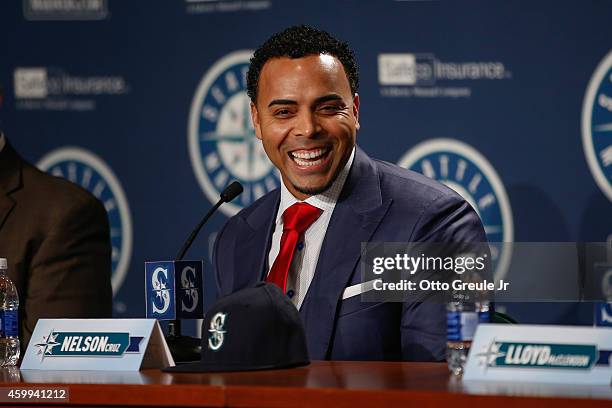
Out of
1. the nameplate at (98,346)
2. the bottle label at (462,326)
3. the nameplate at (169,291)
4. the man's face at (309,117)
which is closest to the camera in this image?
the bottle label at (462,326)

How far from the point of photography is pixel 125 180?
438 cm

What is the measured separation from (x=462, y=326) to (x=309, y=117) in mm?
1029

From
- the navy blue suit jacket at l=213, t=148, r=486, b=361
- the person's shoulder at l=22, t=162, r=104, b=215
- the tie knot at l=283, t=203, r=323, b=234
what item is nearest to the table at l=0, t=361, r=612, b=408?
the navy blue suit jacket at l=213, t=148, r=486, b=361

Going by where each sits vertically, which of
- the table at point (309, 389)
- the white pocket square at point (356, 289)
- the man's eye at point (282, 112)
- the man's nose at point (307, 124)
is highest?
the man's eye at point (282, 112)

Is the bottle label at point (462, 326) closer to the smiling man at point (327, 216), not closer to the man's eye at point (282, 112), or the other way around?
the smiling man at point (327, 216)

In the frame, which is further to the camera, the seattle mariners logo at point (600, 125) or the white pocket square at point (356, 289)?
the seattle mariners logo at point (600, 125)

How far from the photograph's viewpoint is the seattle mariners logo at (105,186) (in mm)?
4359

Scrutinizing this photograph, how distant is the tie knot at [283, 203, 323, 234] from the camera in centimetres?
282

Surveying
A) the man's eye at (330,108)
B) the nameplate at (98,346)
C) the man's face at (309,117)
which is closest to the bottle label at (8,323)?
the nameplate at (98,346)

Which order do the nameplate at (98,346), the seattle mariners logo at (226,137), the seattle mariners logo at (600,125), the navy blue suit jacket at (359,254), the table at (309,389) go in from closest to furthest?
1. the table at (309,389)
2. the nameplate at (98,346)
3. the navy blue suit jacket at (359,254)
4. the seattle mariners logo at (600,125)
5. the seattle mariners logo at (226,137)

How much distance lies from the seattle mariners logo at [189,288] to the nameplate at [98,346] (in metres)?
0.21

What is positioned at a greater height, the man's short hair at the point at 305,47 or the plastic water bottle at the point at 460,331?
the man's short hair at the point at 305,47

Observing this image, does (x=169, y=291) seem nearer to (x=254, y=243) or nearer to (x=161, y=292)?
(x=161, y=292)

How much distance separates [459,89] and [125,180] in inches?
55.1
